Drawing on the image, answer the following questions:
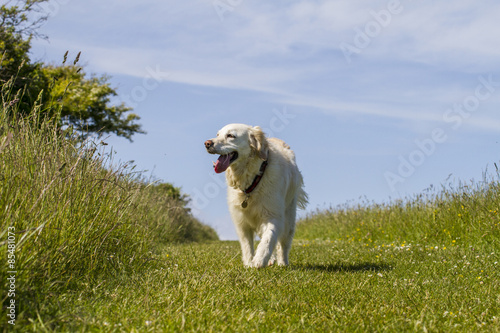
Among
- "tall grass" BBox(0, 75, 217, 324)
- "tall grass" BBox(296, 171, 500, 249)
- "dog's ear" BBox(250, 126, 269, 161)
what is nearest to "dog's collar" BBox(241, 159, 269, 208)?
"dog's ear" BBox(250, 126, 269, 161)

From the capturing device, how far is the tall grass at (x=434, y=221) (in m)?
8.23

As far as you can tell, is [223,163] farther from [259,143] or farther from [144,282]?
[144,282]

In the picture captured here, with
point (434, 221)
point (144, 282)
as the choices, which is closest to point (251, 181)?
point (144, 282)

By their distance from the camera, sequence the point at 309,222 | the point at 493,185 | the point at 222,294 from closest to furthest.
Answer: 1. the point at 222,294
2. the point at 493,185
3. the point at 309,222

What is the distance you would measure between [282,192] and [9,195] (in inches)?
132

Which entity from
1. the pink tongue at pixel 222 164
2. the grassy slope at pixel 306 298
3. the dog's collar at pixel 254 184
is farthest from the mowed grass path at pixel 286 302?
the pink tongue at pixel 222 164

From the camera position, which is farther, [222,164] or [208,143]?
[222,164]

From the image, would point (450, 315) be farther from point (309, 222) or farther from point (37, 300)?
point (309, 222)

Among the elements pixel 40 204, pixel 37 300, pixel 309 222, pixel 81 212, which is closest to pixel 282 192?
pixel 81 212

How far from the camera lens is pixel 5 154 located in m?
4.16

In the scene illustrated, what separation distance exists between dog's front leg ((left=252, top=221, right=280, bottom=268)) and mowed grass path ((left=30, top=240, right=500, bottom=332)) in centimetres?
12

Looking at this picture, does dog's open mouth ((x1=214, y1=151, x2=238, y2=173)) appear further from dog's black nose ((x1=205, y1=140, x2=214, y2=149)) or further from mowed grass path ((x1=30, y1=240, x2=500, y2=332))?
mowed grass path ((x1=30, y1=240, x2=500, y2=332))

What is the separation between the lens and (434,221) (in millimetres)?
9516

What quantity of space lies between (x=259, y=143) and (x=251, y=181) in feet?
1.56
